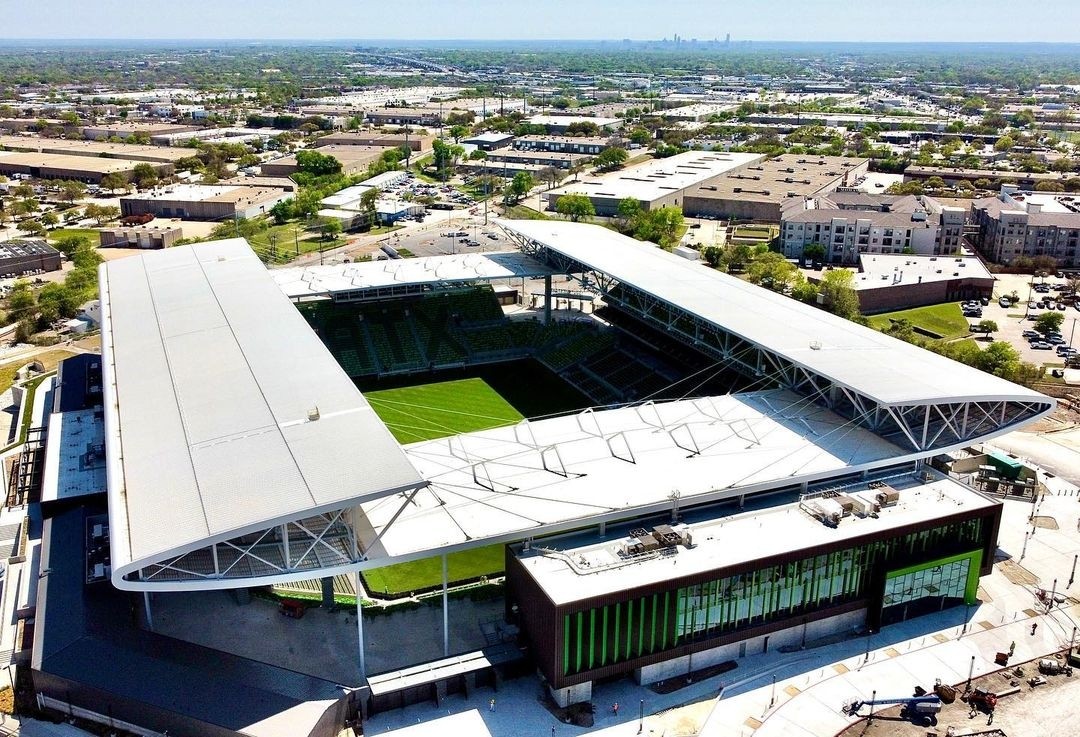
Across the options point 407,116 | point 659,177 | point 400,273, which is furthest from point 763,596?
point 407,116

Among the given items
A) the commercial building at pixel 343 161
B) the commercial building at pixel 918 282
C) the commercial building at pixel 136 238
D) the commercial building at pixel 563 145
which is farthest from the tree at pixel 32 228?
the commercial building at pixel 918 282

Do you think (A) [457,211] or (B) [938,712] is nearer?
(B) [938,712]

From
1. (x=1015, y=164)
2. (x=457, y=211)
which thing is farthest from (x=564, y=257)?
(x=1015, y=164)

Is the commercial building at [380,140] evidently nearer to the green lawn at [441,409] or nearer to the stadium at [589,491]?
the green lawn at [441,409]

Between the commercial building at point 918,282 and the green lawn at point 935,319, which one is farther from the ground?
the commercial building at point 918,282

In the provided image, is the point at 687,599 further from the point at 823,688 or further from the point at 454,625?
the point at 454,625

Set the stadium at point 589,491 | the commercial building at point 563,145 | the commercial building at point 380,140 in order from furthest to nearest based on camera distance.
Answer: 1. the commercial building at point 380,140
2. the commercial building at point 563,145
3. the stadium at point 589,491
